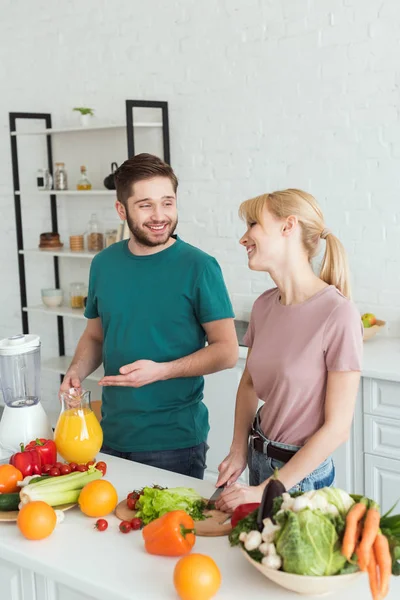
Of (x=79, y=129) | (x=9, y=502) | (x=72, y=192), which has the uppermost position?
(x=79, y=129)

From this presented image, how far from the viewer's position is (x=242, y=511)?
1.66 m

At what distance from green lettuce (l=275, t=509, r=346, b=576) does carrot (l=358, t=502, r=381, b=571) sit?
1.4 inches

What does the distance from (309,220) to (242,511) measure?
72 centimetres

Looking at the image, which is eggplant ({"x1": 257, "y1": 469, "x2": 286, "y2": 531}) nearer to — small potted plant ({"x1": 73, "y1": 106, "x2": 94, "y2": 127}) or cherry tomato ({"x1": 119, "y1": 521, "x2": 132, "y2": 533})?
cherry tomato ({"x1": 119, "y1": 521, "x2": 132, "y2": 533})

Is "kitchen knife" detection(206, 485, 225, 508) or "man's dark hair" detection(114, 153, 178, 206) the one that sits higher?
"man's dark hair" detection(114, 153, 178, 206)

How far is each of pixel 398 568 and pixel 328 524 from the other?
0.55 feet

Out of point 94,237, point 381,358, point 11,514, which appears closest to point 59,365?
point 94,237

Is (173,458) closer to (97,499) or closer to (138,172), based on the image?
(97,499)

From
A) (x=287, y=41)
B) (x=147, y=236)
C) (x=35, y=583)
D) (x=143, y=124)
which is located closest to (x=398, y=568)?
(x=35, y=583)

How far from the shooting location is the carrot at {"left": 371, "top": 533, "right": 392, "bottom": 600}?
1.35m

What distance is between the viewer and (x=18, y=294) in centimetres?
551

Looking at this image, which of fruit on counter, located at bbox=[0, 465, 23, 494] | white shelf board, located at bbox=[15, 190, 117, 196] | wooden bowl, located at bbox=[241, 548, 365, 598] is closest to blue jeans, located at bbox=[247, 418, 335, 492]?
wooden bowl, located at bbox=[241, 548, 365, 598]

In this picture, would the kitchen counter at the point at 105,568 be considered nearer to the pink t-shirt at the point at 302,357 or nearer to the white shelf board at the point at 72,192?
the pink t-shirt at the point at 302,357

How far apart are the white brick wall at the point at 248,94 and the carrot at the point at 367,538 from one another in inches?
94.1
